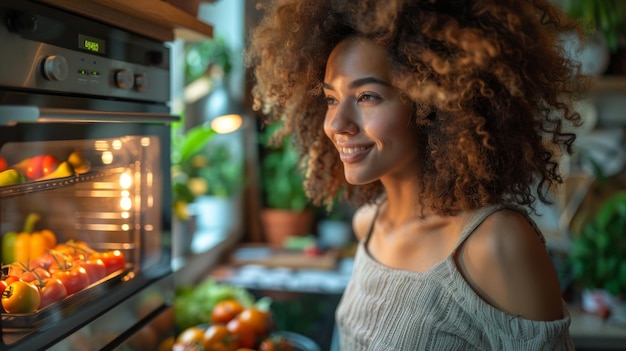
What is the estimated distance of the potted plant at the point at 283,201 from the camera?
2778mm

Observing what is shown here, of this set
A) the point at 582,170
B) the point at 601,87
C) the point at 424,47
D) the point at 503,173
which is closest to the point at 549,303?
the point at 503,173

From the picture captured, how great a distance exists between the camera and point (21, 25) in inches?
29.2

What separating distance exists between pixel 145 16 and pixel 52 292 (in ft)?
1.75

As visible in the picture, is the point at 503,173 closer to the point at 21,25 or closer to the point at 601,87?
the point at 21,25

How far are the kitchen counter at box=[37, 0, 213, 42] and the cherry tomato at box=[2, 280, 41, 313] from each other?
0.42m

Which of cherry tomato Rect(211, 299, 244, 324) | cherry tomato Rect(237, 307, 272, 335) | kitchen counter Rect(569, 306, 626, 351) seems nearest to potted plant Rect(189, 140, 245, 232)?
cherry tomato Rect(211, 299, 244, 324)

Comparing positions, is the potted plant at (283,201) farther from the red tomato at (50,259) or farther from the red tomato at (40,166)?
the red tomato at (40,166)

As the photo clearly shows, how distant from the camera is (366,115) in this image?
101 cm

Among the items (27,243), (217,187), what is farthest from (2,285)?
(217,187)

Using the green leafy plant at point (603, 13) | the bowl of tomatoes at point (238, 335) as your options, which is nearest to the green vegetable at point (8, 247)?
the bowl of tomatoes at point (238, 335)

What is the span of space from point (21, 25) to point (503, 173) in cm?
83

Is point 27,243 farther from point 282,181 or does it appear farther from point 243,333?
point 282,181

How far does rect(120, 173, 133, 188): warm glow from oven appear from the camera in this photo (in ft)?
3.70

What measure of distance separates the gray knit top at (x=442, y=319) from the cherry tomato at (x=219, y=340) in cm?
41
